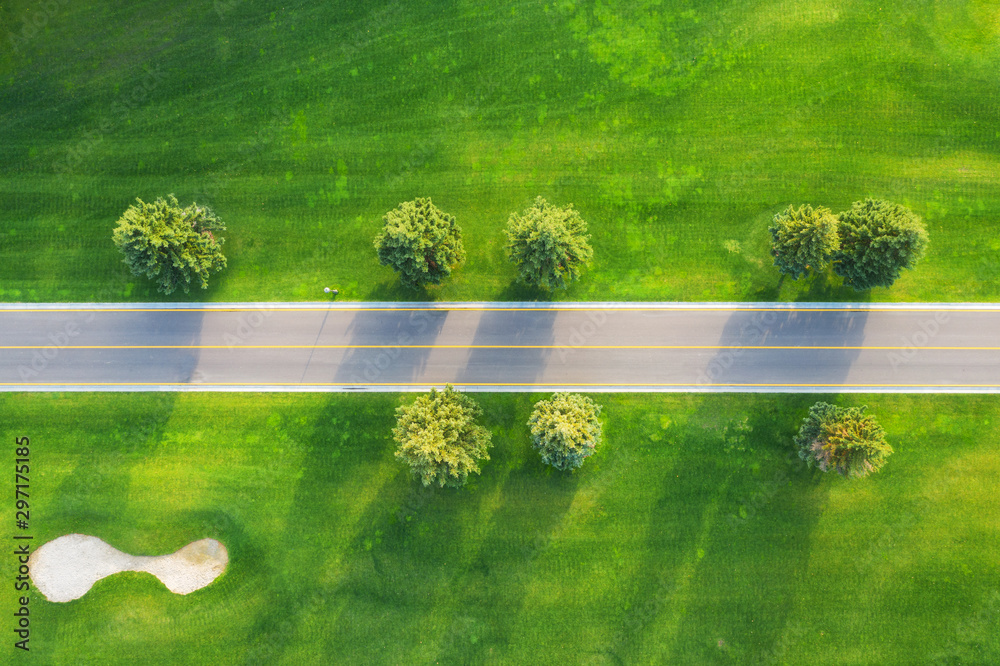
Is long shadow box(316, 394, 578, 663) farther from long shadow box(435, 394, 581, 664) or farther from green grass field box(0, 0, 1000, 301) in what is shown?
green grass field box(0, 0, 1000, 301)

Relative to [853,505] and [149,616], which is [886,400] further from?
[149,616]

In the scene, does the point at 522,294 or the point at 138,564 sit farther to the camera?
the point at 522,294

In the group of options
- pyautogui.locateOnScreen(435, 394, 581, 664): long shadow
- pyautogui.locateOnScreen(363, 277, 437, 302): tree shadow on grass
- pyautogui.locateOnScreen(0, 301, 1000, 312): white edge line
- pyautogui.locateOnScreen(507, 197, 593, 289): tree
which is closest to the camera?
pyautogui.locateOnScreen(507, 197, 593, 289): tree

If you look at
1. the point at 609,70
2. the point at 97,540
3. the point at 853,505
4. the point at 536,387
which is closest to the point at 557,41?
the point at 609,70

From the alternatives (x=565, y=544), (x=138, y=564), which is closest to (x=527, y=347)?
(x=565, y=544)

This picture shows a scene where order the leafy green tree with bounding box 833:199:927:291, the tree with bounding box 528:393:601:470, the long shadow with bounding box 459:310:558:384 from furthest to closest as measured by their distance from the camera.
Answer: the long shadow with bounding box 459:310:558:384
the leafy green tree with bounding box 833:199:927:291
the tree with bounding box 528:393:601:470

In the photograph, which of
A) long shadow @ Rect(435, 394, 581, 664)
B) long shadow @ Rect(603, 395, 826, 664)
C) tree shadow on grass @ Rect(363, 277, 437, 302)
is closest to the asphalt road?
tree shadow on grass @ Rect(363, 277, 437, 302)

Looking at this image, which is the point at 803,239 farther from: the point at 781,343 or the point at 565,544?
the point at 565,544
